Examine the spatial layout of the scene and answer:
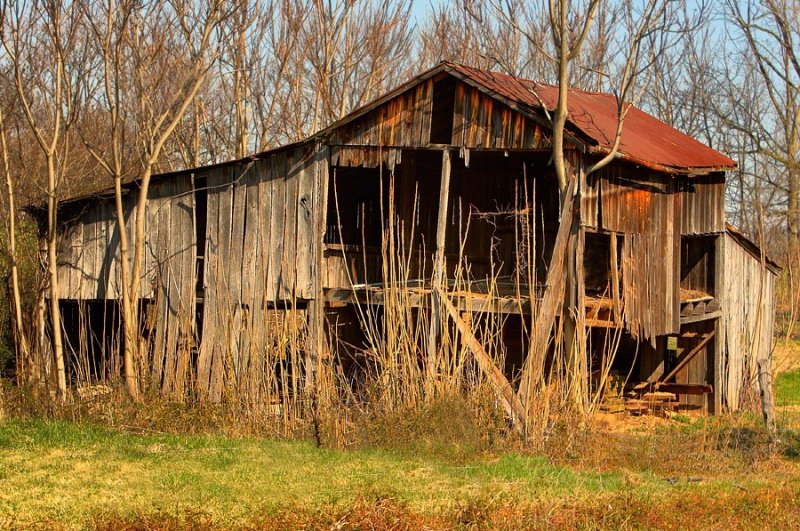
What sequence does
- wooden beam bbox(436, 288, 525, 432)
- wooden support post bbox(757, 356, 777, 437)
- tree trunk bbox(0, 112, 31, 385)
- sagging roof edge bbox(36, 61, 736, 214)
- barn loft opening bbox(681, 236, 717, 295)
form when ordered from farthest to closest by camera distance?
1. barn loft opening bbox(681, 236, 717, 295)
2. tree trunk bbox(0, 112, 31, 385)
3. sagging roof edge bbox(36, 61, 736, 214)
4. wooden beam bbox(436, 288, 525, 432)
5. wooden support post bbox(757, 356, 777, 437)

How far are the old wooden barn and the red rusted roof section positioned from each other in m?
0.06

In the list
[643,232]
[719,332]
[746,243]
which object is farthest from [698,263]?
[643,232]

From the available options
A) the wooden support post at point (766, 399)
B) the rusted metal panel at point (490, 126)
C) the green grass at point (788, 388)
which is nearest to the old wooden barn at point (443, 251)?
the rusted metal panel at point (490, 126)

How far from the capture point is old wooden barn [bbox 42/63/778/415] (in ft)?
42.1

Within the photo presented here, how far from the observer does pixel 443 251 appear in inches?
512

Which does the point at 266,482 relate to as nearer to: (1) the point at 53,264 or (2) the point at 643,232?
(1) the point at 53,264

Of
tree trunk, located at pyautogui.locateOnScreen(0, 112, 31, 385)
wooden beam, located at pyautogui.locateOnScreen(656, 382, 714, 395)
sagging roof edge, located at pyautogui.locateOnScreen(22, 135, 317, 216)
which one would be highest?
sagging roof edge, located at pyautogui.locateOnScreen(22, 135, 317, 216)

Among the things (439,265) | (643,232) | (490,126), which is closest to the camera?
(439,265)

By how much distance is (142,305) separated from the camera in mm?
16141

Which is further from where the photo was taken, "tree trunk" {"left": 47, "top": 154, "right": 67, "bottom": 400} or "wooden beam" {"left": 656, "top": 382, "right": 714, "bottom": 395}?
"wooden beam" {"left": 656, "top": 382, "right": 714, "bottom": 395}

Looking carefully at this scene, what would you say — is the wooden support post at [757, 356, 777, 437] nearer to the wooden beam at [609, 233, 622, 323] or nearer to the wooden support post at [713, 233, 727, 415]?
the wooden beam at [609, 233, 622, 323]

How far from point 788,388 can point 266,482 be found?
46.2 feet

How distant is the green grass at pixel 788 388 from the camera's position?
59.5ft

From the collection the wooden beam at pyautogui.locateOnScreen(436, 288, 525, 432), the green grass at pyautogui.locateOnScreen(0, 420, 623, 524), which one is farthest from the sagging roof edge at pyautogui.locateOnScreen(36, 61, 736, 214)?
the green grass at pyautogui.locateOnScreen(0, 420, 623, 524)
